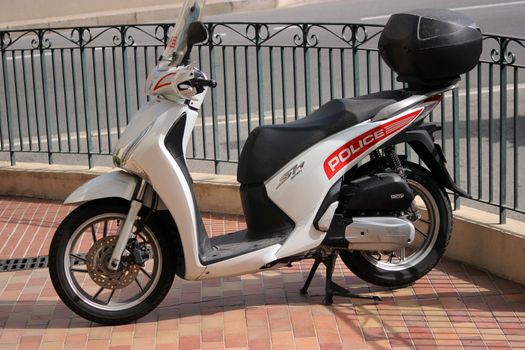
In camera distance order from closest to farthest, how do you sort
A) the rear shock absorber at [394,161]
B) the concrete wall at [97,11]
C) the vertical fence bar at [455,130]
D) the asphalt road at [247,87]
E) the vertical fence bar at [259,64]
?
the rear shock absorber at [394,161] < the vertical fence bar at [455,130] < the vertical fence bar at [259,64] < the asphalt road at [247,87] < the concrete wall at [97,11]

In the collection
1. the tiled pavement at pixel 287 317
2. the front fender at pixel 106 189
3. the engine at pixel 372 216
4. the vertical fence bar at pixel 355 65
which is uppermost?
the vertical fence bar at pixel 355 65

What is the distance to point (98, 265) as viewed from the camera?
18.1ft

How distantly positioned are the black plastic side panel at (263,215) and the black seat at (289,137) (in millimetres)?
56

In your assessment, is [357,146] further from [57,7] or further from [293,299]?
[57,7]

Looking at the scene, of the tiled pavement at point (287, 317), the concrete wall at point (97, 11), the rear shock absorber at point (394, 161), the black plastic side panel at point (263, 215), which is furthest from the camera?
the concrete wall at point (97, 11)

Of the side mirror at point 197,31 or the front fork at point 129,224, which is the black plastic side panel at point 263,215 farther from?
the side mirror at point 197,31

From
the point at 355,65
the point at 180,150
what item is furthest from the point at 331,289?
the point at 355,65

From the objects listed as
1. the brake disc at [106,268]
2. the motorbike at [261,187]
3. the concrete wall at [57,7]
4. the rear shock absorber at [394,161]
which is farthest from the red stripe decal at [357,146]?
the concrete wall at [57,7]

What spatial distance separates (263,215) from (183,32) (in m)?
1.00

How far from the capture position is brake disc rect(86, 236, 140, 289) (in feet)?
18.1

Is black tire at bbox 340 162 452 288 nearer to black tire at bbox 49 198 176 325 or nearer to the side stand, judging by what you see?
the side stand

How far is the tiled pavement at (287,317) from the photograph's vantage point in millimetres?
5309

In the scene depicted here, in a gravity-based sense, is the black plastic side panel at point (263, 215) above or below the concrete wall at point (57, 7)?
below

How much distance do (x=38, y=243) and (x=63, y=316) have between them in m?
1.46
